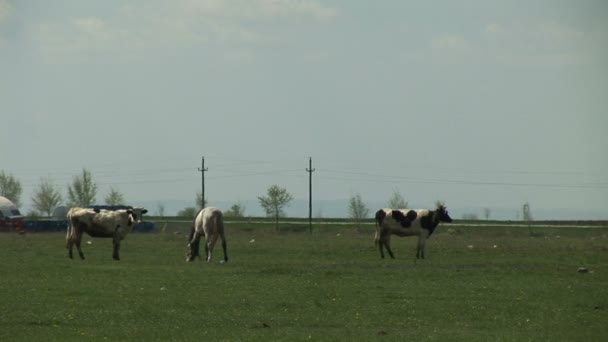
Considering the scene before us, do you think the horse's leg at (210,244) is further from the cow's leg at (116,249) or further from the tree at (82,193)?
the tree at (82,193)

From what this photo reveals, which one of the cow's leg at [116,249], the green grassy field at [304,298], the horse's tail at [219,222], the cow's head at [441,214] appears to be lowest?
the green grassy field at [304,298]

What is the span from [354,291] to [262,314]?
5.05 meters

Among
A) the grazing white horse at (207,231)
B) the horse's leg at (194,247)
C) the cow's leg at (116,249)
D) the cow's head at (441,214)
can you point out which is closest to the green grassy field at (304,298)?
the cow's leg at (116,249)

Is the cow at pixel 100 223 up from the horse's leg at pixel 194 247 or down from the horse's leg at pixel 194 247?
up

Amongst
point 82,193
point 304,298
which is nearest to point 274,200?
point 82,193

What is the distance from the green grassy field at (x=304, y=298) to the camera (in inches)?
767

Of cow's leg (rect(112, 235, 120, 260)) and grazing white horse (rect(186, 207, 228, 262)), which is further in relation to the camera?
cow's leg (rect(112, 235, 120, 260))

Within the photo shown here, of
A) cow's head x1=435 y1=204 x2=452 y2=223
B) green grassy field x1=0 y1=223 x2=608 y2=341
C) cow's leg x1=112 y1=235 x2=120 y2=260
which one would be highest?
cow's head x1=435 y1=204 x2=452 y2=223

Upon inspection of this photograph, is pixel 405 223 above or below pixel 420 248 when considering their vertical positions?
above

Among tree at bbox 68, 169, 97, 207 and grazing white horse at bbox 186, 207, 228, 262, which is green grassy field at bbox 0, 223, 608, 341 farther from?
tree at bbox 68, 169, 97, 207

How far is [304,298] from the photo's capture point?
82.3ft

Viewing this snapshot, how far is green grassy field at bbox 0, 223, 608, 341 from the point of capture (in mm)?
19484

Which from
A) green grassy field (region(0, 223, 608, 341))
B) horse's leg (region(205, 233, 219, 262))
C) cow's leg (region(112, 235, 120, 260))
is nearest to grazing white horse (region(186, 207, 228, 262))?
horse's leg (region(205, 233, 219, 262))

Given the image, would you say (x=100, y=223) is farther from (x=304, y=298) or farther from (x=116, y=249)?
(x=304, y=298)
